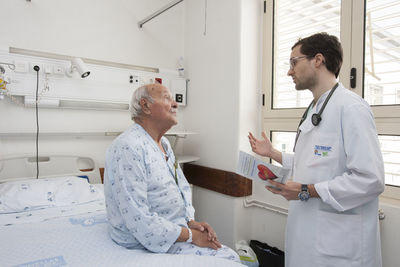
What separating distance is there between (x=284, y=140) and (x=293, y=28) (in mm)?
Answer: 959

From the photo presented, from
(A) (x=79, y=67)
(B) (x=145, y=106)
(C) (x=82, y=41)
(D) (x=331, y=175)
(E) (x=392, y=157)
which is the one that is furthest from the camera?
(C) (x=82, y=41)

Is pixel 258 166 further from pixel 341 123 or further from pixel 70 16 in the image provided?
pixel 70 16

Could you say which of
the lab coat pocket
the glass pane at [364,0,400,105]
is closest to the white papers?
the lab coat pocket

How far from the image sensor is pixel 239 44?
247cm

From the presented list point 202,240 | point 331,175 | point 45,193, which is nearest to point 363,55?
point 331,175

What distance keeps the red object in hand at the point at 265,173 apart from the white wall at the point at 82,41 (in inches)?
67.7

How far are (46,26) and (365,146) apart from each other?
98.6 inches

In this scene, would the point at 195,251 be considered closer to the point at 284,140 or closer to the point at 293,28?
the point at 284,140

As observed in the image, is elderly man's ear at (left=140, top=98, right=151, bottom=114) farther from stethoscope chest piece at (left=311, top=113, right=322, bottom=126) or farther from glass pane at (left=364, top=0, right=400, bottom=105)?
glass pane at (left=364, top=0, right=400, bottom=105)

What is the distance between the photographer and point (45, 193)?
6.40ft

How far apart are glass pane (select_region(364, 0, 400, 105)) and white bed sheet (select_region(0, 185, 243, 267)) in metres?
1.50

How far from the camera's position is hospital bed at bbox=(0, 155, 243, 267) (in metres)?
1.16

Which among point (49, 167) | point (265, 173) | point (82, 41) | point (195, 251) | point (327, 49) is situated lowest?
point (195, 251)

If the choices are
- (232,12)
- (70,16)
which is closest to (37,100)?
(70,16)
